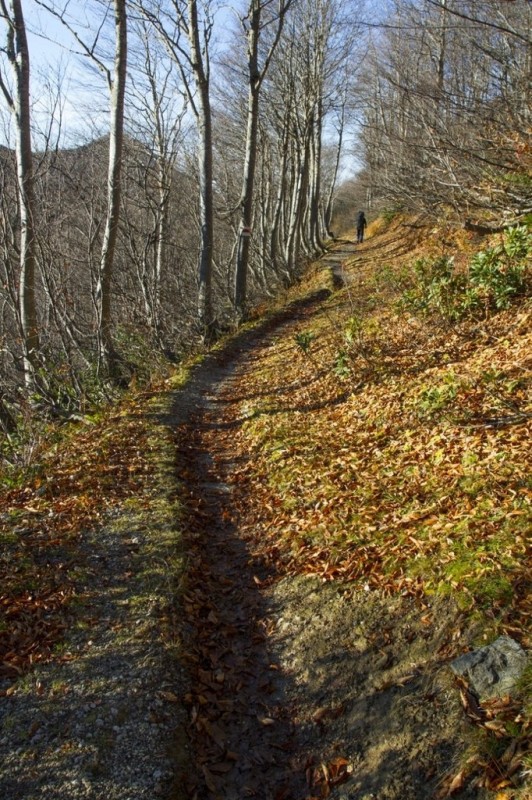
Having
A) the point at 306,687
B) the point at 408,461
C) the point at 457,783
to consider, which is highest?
the point at 408,461

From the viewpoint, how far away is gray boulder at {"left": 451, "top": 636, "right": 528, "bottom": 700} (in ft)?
10.2

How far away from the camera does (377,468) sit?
232 inches

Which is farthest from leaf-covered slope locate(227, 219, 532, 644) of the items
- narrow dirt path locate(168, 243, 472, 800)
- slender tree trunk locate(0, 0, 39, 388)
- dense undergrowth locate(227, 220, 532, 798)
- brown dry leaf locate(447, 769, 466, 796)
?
slender tree trunk locate(0, 0, 39, 388)

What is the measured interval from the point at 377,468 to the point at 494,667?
2.81 m

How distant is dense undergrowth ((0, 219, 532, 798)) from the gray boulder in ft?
0.36

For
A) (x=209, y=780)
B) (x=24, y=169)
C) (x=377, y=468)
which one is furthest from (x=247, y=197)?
(x=209, y=780)

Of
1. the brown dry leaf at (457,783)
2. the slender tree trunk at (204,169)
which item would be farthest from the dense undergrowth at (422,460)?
the slender tree trunk at (204,169)

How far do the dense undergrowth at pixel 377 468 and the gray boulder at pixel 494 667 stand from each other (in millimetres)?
110

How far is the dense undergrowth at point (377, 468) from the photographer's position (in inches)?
162

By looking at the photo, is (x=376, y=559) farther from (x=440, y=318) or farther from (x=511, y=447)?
(x=440, y=318)

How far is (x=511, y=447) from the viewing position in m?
5.00

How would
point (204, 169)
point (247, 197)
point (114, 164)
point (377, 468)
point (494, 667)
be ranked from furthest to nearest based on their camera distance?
point (247, 197)
point (204, 169)
point (114, 164)
point (377, 468)
point (494, 667)

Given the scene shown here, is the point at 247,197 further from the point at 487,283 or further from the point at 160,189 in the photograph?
the point at 487,283

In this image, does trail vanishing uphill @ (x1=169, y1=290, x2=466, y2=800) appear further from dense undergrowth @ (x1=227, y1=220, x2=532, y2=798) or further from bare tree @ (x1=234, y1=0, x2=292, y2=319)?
bare tree @ (x1=234, y1=0, x2=292, y2=319)
